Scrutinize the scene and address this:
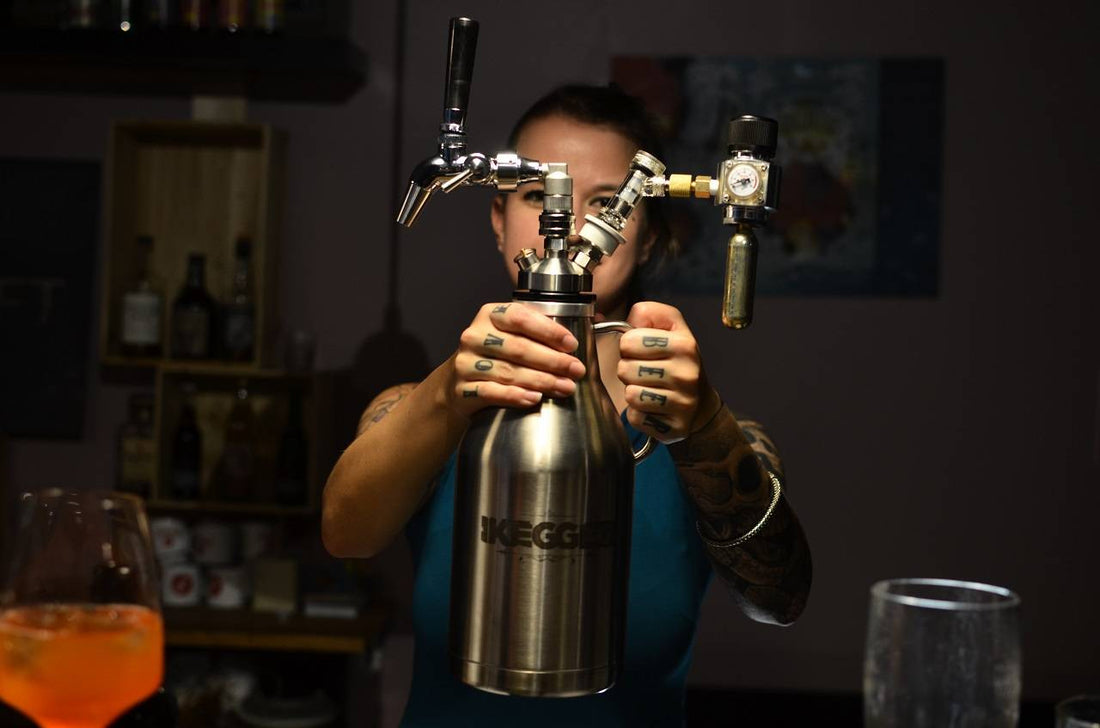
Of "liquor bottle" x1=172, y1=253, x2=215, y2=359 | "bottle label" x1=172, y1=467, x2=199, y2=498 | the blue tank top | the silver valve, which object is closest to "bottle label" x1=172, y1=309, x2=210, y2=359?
"liquor bottle" x1=172, y1=253, x2=215, y2=359

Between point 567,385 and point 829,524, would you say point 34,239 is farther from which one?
point 567,385

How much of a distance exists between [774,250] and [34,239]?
192 centimetres

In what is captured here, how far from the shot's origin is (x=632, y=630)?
1358mm

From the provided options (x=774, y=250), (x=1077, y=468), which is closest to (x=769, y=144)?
(x=774, y=250)

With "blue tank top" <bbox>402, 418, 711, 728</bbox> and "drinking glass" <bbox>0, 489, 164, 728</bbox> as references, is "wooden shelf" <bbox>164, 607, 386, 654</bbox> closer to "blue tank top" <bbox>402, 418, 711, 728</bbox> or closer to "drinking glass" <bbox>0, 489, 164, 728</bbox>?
"blue tank top" <bbox>402, 418, 711, 728</bbox>

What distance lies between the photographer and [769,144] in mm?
757

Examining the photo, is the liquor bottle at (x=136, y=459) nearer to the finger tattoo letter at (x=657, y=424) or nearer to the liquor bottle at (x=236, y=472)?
the liquor bottle at (x=236, y=472)

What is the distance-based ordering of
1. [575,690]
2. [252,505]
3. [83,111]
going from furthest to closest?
[83,111] → [252,505] → [575,690]

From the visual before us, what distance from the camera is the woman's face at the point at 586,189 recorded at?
123 centimetres

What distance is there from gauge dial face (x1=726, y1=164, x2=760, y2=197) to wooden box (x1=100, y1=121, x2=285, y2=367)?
247 cm

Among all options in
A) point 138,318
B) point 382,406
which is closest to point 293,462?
point 138,318

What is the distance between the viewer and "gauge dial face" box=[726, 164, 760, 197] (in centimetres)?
76

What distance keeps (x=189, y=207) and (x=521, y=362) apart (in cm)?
267

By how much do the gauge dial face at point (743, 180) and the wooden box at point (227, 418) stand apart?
7.75ft
